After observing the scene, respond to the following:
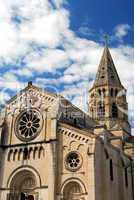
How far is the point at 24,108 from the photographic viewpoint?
38188mm

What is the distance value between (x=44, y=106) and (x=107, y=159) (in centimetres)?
851

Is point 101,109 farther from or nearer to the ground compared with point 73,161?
farther from the ground

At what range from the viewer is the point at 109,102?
50250mm

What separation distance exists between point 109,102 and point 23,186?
19.6 meters

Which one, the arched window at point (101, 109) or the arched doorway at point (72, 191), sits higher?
the arched window at point (101, 109)

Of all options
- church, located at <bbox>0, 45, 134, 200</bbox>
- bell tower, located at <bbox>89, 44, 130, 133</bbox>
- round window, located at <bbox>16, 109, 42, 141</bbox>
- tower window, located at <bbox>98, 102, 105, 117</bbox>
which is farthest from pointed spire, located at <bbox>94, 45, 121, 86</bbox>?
round window, located at <bbox>16, 109, 42, 141</bbox>

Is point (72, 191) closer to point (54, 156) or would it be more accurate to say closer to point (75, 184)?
point (75, 184)

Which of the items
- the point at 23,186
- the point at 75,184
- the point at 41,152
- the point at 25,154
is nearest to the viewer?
the point at 75,184

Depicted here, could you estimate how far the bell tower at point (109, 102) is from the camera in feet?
163

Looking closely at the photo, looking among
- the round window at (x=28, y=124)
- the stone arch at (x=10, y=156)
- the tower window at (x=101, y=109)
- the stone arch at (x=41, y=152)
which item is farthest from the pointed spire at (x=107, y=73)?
the stone arch at (x=10, y=156)

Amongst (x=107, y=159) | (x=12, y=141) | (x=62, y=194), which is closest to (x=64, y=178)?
(x=62, y=194)

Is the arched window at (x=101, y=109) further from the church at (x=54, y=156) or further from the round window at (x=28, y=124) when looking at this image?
the round window at (x=28, y=124)

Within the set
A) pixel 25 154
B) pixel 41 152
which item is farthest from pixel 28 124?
pixel 41 152

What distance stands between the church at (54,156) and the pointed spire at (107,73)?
11.5 metres
